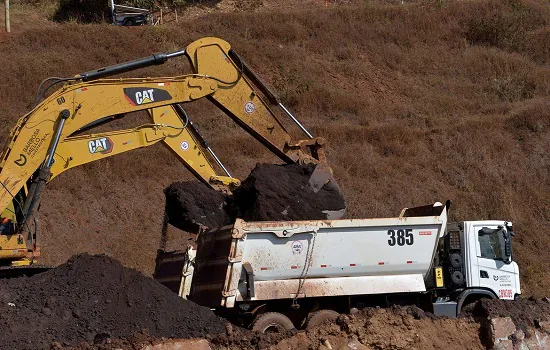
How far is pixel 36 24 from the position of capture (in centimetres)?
4216

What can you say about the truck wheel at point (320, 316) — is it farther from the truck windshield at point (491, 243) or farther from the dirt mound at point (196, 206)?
the truck windshield at point (491, 243)

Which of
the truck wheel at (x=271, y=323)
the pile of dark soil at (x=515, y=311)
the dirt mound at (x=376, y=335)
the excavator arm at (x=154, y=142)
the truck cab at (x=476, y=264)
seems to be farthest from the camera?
the truck cab at (x=476, y=264)

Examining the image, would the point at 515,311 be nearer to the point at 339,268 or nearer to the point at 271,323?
the point at 339,268

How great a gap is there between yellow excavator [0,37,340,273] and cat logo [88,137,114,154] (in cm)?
2

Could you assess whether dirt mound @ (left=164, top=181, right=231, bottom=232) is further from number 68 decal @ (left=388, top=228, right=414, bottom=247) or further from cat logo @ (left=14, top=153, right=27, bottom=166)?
cat logo @ (left=14, top=153, right=27, bottom=166)

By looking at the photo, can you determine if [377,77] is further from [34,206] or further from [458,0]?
[34,206]

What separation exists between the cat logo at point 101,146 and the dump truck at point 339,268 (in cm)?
230

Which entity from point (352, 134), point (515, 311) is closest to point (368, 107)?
point (352, 134)

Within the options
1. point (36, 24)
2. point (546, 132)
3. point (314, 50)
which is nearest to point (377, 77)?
point (314, 50)

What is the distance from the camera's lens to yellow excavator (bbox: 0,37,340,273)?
1355cm

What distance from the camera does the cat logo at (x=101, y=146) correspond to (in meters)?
14.3

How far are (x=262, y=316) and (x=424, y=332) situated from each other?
2.70 m

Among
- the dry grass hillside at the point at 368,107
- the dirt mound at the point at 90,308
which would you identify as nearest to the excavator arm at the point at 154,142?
the dirt mound at the point at 90,308

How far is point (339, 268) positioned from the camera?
559 inches
